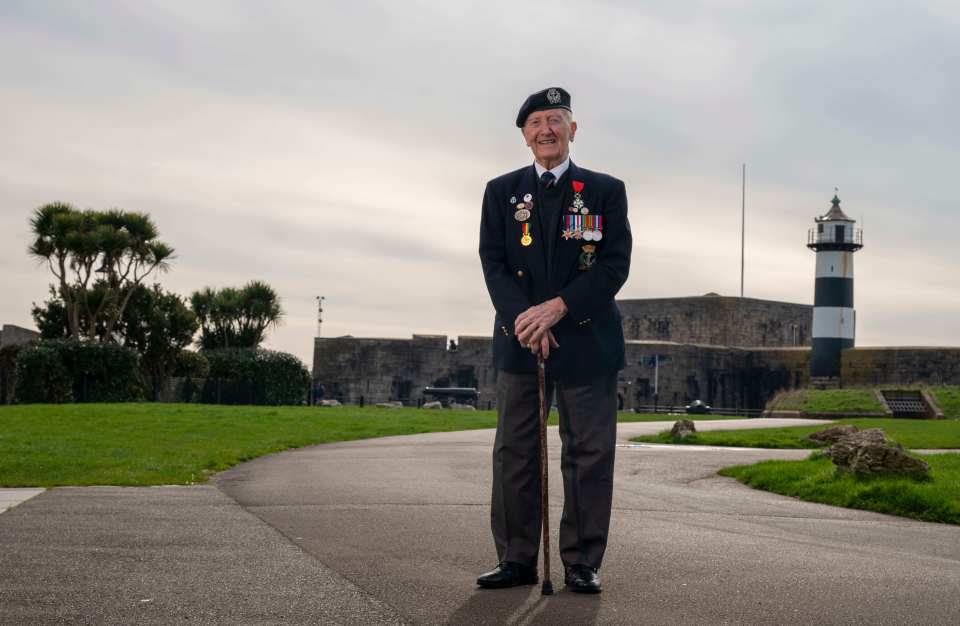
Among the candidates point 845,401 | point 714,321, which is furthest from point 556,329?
point 714,321

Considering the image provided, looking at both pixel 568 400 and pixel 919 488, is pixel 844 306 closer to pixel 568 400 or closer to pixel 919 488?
pixel 919 488

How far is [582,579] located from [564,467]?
523mm

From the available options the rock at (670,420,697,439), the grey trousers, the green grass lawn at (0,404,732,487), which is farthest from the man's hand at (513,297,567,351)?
the rock at (670,420,697,439)

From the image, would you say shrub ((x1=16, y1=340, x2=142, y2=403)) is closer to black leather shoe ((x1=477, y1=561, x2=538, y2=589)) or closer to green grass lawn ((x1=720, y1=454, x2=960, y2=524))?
green grass lawn ((x1=720, y1=454, x2=960, y2=524))

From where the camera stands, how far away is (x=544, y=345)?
16.1ft

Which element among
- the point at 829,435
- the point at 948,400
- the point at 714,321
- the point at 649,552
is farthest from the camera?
the point at 714,321

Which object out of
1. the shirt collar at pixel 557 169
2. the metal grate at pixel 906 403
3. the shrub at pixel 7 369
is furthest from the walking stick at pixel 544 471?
the metal grate at pixel 906 403

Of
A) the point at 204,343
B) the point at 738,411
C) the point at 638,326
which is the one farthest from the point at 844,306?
the point at 204,343

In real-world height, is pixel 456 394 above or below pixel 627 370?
below

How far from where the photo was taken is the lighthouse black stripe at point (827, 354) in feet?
172

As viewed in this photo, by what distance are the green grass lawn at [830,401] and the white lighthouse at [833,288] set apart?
607 cm

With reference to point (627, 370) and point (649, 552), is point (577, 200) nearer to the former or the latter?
point (649, 552)

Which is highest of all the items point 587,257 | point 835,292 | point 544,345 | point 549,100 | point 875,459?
point 835,292

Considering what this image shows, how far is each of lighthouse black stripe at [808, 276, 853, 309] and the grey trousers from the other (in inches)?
1930
